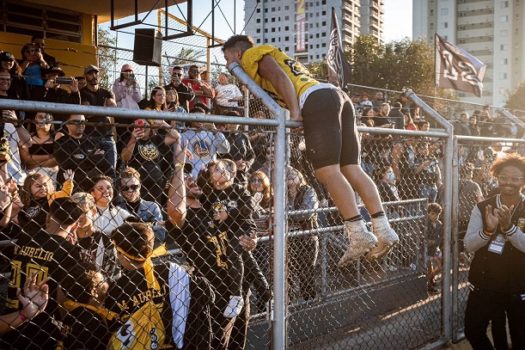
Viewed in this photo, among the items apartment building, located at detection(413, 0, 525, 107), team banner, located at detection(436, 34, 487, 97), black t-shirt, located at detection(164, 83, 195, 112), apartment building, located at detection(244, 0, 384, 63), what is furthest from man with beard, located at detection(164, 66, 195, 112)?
apartment building, located at detection(244, 0, 384, 63)

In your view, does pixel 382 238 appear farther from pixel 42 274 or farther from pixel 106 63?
pixel 106 63

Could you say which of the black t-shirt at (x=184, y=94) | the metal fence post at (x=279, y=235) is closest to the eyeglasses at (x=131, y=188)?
the metal fence post at (x=279, y=235)

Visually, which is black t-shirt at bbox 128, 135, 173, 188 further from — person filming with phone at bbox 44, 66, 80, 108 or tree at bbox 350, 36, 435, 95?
tree at bbox 350, 36, 435, 95

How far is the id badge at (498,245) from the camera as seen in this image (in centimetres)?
455

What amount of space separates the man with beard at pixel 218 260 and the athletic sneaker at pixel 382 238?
1.36 meters

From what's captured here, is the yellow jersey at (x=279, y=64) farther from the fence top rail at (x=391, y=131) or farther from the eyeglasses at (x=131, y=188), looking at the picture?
the eyeglasses at (x=131, y=188)

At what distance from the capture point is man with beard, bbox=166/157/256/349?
168 inches

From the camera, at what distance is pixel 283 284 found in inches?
128

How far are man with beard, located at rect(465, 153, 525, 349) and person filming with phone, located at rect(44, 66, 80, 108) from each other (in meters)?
5.60

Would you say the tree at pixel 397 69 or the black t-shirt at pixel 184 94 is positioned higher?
the tree at pixel 397 69

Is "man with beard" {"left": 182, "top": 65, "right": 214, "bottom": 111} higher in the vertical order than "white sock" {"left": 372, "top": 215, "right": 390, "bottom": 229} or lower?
higher

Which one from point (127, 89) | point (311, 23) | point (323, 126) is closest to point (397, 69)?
point (127, 89)

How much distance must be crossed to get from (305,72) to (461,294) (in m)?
5.00

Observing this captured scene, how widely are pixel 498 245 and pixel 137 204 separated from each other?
3496 millimetres
